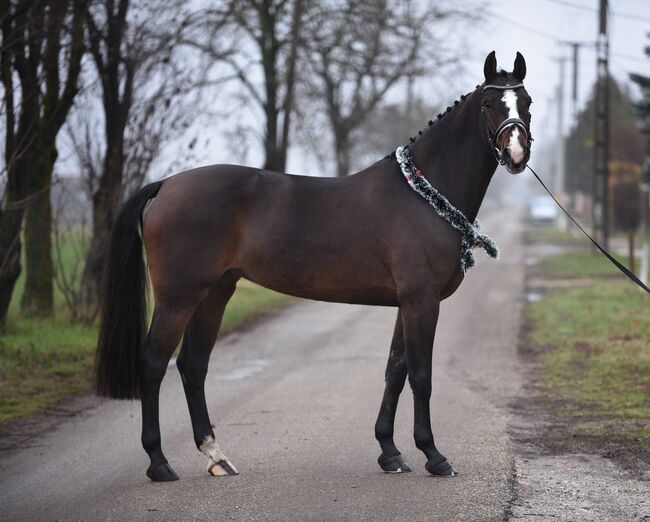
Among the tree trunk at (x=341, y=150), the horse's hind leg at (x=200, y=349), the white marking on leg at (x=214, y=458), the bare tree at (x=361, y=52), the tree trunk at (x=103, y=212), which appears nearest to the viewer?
the white marking on leg at (x=214, y=458)

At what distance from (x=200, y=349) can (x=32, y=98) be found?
6.55m

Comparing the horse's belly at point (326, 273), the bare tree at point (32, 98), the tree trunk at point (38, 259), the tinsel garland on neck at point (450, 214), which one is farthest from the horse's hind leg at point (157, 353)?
the tree trunk at point (38, 259)

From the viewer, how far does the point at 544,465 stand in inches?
247

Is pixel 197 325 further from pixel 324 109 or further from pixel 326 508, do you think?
pixel 324 109

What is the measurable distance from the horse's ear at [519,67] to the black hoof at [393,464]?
101 inches

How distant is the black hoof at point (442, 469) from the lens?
19.6ft

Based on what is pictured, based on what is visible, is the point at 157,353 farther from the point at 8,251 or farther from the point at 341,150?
the point at 341,150

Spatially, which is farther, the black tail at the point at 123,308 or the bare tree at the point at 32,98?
the bare tree at the point at 32,98

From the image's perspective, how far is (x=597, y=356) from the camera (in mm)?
11398

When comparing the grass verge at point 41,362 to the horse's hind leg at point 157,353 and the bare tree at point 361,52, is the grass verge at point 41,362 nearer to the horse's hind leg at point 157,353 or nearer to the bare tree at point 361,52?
the horse's hind leg at point 157,353

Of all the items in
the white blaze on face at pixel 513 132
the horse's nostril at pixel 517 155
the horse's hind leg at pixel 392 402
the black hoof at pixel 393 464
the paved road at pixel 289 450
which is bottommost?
the paved road at pixel 289 450

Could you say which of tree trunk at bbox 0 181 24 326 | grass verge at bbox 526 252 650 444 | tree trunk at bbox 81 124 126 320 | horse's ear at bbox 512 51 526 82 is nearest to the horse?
horse's ear at bbox 512 51 526 82

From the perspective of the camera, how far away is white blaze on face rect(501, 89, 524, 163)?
18.7 ft

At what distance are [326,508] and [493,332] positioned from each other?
9.15m
